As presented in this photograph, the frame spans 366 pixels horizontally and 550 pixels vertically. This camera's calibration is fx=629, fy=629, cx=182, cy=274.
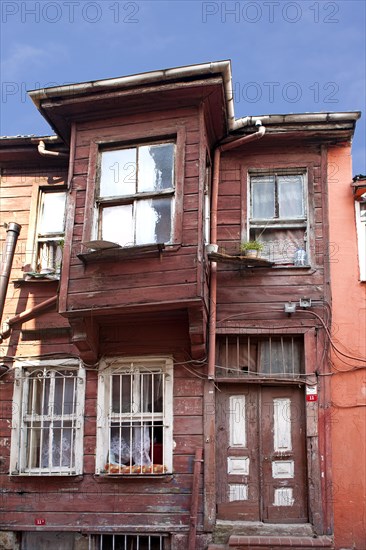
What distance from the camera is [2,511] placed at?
9016mm

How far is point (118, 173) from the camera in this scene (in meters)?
9.33

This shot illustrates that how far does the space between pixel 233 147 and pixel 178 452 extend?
182 inches

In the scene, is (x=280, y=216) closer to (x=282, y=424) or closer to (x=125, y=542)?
(x=282, y=424)

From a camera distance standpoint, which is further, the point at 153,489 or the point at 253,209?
the point at 253,209

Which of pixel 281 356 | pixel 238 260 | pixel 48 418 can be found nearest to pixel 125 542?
pixel 48 418

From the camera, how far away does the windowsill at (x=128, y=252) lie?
27.7 feet

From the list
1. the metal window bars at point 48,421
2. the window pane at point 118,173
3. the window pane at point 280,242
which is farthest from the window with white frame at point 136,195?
the metal window bars at point 48,421

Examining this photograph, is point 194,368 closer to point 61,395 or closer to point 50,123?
point 61,395

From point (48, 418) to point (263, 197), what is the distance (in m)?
4.68

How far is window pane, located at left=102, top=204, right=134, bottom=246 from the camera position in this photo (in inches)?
355

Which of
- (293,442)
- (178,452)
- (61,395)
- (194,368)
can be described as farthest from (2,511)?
(293,442)

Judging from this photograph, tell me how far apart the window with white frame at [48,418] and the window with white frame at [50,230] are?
161 centimetres

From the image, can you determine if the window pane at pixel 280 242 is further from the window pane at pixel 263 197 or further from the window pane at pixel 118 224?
the window pane at pixel 118 224

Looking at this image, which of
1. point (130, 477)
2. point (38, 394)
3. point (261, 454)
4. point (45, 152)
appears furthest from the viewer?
point (45, 152)
